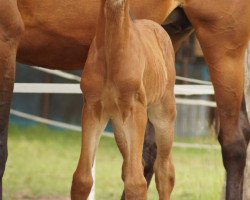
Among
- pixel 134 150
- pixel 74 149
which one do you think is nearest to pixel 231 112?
pixel 134 150

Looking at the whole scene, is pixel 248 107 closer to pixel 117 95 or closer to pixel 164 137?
pixel 164 137

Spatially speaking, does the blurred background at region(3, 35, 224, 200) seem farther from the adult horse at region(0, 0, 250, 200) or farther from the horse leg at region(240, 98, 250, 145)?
the adult horse at region(0, 0, 250, 200)

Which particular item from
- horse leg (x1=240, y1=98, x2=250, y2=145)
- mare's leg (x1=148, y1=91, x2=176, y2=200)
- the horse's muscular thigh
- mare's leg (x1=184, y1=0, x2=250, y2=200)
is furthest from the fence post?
mare's leg (x1=148, y1=91, x2=176, y2=200)

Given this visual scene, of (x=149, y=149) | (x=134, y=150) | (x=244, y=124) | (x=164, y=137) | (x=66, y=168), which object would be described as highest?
(x=134, y=150)

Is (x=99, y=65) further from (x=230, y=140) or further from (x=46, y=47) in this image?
(x=230, y=140)

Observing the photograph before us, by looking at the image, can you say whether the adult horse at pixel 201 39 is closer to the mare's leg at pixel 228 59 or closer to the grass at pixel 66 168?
the mare's leg at pixel 228 59

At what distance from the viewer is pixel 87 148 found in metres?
6.27

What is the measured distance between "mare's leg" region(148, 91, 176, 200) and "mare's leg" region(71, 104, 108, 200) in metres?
0.65

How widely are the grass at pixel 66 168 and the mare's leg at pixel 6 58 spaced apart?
3.57 metres

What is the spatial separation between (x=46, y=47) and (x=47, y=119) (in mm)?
9490

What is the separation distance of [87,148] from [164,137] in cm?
74

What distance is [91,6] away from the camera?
24.6 feet

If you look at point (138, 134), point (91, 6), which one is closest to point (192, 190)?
point (91, 6)

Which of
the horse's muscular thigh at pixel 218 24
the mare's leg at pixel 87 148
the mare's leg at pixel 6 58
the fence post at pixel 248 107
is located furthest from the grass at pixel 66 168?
the mare's leg at pixel 87 148
